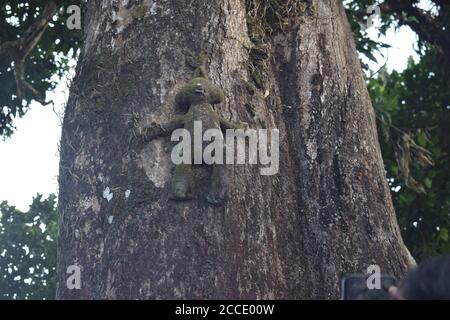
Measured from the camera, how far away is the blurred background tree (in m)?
9.36

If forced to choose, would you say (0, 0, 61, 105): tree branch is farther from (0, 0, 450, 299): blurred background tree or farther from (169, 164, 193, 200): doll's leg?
(169, 164, 193, 200): doll's leg

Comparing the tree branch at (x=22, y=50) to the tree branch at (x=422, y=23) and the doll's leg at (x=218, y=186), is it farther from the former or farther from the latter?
the tree branch at (x=422, y=23)

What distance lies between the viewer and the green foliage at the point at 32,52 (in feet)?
32.3

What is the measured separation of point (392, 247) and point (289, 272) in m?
0.73

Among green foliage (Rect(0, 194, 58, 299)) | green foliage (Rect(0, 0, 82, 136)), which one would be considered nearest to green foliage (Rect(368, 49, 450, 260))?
green foliage (Rect(0, 0, 82, 136))

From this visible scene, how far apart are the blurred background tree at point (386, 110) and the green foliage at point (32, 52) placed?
1cm

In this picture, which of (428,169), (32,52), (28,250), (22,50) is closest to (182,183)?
(22,50)

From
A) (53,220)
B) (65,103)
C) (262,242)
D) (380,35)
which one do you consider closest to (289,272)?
(262,242)

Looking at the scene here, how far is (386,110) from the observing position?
11.9 metres

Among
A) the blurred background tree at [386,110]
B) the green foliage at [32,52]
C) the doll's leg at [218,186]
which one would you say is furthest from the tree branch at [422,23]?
the doll's leg at [218,186]

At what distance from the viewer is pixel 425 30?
33.9 feet

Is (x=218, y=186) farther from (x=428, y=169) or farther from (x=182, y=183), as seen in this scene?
(x=428, y=169)

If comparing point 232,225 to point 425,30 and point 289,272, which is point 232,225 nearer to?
point 289,272

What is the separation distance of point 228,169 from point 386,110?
7.46m
